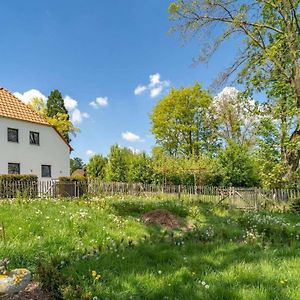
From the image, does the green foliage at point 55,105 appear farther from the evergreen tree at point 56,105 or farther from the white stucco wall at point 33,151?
the white stucco wall at point 33,151

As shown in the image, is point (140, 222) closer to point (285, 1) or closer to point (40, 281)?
point (40, 281)

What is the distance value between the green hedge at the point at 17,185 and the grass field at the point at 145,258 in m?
10.0

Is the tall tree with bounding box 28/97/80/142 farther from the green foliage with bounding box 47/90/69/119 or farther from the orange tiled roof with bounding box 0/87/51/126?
the orange tiled roof with bounding box 0/87/51/126

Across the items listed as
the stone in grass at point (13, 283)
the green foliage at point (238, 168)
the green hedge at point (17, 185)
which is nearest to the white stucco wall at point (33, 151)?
the green hedge at point (17, 185)

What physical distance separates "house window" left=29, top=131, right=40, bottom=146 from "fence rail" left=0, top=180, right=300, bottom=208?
23.2ft

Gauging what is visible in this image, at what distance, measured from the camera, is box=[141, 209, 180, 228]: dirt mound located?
11.7m

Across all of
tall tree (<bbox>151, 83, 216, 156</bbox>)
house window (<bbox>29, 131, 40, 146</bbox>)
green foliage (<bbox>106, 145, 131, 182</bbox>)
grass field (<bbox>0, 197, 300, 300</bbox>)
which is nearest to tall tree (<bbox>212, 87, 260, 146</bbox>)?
tall tree (<bbox>151, 83, 216, 156</bbox>)

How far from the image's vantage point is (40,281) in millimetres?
4758

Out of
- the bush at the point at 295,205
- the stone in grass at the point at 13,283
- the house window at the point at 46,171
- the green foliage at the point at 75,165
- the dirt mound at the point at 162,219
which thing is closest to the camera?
the stone in grass at the point at 13,283

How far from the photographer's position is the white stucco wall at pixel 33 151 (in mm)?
27312

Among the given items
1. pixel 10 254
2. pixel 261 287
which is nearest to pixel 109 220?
pixel 10 254

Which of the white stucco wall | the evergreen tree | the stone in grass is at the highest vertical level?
the evergreen tree

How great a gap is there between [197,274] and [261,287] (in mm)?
1010

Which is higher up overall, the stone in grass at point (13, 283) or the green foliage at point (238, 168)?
the green foliage at point (238, 168)
